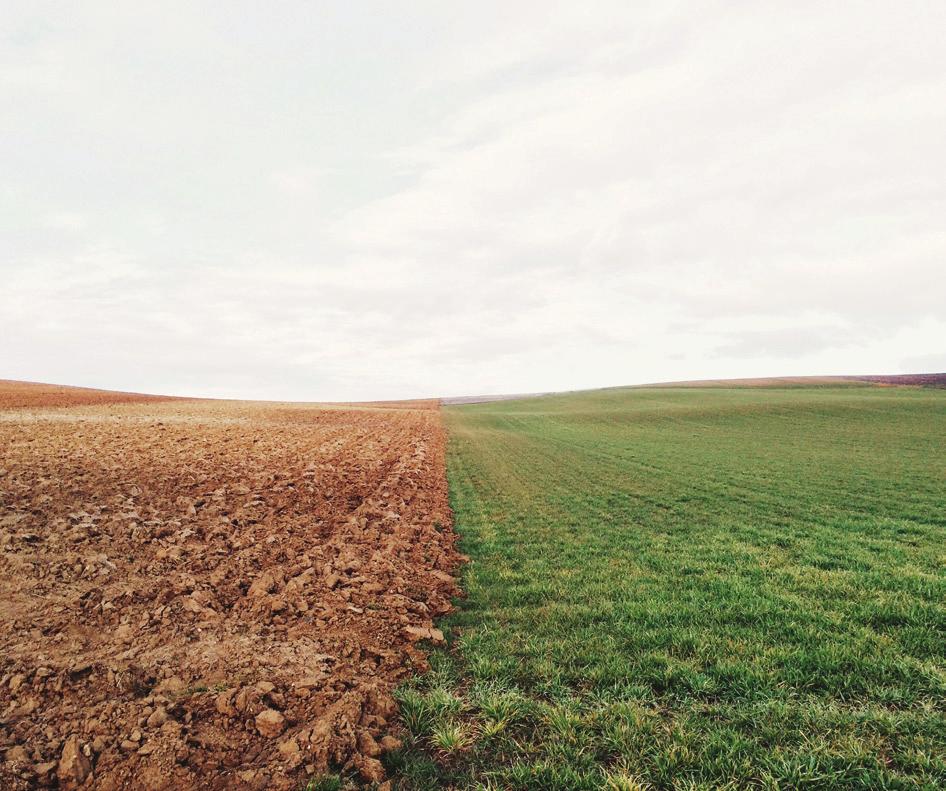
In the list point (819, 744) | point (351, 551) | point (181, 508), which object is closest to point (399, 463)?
point (181, 508)

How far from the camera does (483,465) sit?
22.6 m

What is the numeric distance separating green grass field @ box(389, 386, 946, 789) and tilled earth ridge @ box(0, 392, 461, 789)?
0.83 meters

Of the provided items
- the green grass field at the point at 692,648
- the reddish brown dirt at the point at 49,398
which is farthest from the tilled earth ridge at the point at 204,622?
the reddish brown dirt at the point at 49,398

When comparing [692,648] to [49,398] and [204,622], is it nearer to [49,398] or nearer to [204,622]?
[204,622]

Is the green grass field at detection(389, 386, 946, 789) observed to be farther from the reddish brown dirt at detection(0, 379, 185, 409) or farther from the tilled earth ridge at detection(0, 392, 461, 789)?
the reddish brown dirt at detection(0, 379, 185, 409)

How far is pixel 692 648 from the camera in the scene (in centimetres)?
571

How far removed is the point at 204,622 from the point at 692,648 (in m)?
6.31

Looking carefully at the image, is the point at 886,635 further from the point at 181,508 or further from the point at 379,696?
the point at 181,508

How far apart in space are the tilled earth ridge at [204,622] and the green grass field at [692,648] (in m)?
0.83

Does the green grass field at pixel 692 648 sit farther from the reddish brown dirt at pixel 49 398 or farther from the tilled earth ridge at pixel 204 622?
the reddish brown dirt at pixel 49 398

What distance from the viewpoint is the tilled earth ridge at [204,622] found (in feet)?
13.8

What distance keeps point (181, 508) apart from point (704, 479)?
16489mm

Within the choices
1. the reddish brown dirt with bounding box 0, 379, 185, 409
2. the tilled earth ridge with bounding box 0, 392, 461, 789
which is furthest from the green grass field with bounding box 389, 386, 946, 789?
the reddish brown dirt with bounding box 0, 379, 185, 409

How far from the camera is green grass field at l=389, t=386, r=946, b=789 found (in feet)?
13.0
